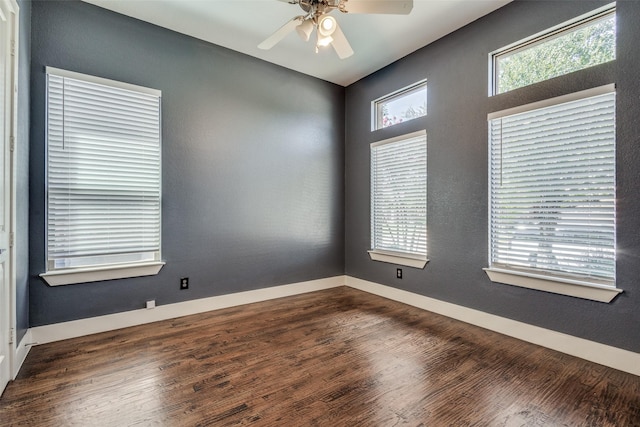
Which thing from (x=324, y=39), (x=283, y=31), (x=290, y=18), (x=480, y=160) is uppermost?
(x=290, y=18)

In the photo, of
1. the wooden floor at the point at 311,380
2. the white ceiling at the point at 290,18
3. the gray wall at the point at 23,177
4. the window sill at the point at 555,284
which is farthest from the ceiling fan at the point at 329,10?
the wooden floor at the point at 311,380

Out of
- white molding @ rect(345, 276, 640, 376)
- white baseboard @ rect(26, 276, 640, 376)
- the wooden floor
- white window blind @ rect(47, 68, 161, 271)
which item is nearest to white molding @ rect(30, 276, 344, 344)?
white baseboard @ rect(26, 276, 640, 376)

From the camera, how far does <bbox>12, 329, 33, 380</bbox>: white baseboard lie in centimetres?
203

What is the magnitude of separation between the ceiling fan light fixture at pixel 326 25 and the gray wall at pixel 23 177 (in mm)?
2094

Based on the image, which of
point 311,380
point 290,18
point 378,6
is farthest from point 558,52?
point 311,380

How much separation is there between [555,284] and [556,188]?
2.53 ft

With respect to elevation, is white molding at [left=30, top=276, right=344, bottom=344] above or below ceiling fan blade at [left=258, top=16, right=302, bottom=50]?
below

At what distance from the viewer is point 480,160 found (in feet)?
9.70

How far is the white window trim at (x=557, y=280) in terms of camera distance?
Answer: 2.21 metres

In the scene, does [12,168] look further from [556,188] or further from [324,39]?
[556,188]

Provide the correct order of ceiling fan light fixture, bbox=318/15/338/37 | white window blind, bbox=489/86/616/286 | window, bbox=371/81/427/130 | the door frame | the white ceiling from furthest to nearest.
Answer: window, bbox=371/81/427/130, the white ceiling, white window blind, bbox=489/86/616/286, ceiling fan light fixture, bbox=318/15/338/37, the door frame

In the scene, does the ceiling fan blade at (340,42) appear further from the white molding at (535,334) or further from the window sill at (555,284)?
the white molding at (535,334)

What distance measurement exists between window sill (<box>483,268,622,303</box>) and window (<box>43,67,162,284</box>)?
326 cm

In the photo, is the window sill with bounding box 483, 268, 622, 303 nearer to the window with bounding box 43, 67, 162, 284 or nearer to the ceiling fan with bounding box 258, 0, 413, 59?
the ceiling fan with bounding box 258, 0, 413, 59
